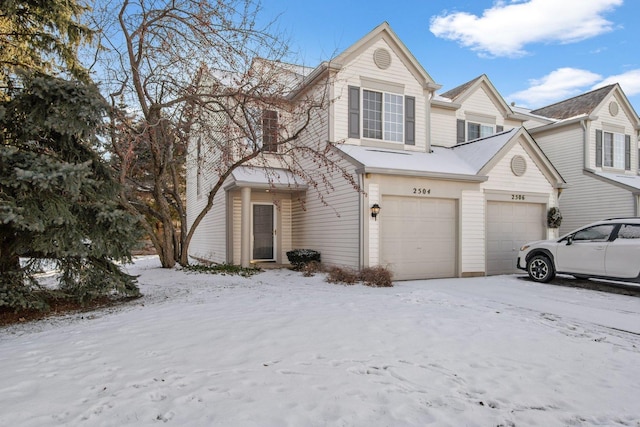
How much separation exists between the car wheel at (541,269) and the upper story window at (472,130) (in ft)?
21.5

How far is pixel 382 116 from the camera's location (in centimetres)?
1233

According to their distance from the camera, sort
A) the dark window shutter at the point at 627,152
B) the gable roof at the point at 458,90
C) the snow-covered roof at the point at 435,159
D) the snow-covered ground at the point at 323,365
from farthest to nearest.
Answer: the dark window shutter at the point at 627,152 < the gable roof at the point at 458,90 < the snow-covered roof at the point at 435,159 < the snow-covered ground at the point at 323,365

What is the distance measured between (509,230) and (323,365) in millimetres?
10126

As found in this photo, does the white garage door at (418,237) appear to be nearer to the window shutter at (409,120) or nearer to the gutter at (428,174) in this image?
the gutter at (428,174)

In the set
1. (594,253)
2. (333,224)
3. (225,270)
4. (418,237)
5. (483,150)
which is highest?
(483,150)

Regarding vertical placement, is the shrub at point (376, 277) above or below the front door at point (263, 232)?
below

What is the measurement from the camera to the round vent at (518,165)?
11665 mm

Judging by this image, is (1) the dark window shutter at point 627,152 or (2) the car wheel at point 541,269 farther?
Answer: (1) the dark window shutter at point 627,152

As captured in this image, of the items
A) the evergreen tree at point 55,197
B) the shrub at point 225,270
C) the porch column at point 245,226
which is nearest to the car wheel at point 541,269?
the shrub at point 225,270

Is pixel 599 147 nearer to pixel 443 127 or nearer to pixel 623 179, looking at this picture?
pixel 623 179

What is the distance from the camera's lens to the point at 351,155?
421 inches

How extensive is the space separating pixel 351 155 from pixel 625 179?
41.9 ft

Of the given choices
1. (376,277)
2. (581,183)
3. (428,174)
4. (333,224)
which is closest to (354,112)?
(428,174)

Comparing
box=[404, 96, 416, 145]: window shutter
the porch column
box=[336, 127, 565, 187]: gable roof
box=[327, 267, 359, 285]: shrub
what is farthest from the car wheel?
the porch column
